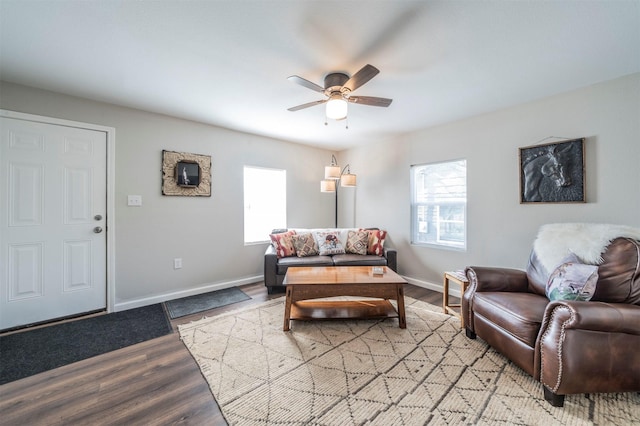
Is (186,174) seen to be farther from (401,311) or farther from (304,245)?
(401,311)

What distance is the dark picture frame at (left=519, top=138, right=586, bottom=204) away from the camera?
94.6 inches

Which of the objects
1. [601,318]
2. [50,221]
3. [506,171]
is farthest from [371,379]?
[50,221]

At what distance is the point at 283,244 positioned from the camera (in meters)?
3.62

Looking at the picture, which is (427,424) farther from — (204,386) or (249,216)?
(249,216)

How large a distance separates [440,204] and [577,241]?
5.45 ft

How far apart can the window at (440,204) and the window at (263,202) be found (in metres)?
2.16

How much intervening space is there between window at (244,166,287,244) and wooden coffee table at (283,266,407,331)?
1.57m

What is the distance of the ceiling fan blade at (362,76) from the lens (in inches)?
67.0

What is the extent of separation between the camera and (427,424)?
1343 mm

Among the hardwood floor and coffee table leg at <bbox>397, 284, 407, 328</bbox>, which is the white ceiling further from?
the hardwood floor

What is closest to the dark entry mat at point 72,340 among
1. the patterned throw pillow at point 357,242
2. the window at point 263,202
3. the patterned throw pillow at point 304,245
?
the window at point 263,202

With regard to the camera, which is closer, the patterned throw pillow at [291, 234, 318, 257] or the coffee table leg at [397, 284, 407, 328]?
the coffee table leg at [397, 284, 407, 328]

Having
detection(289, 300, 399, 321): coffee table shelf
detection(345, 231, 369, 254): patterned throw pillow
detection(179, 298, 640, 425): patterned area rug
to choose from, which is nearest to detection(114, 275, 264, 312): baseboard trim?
detection(179, 298, 640, 425): patterned area rug

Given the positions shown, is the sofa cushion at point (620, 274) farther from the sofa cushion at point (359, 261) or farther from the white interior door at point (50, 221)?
the white interior door at point (50, 221)
